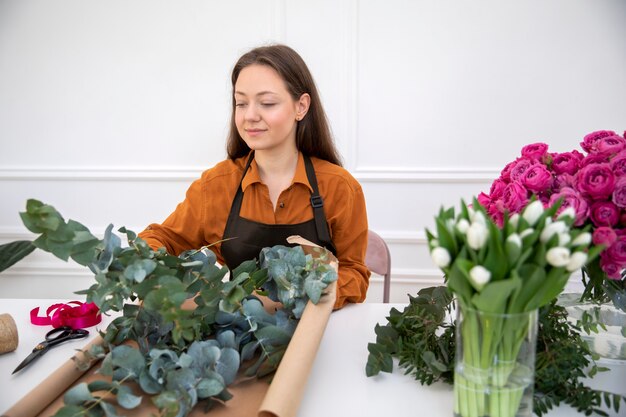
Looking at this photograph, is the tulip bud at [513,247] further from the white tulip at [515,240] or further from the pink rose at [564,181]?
the pink rose at [564,181]

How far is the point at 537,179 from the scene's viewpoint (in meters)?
0.95

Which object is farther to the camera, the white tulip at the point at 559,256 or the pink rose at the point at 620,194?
the pink rose at the point at 620,194

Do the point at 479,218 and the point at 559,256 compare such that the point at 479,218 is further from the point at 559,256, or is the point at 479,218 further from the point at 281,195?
the point at 281,195

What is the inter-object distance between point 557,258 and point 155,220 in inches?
105

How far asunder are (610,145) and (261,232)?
993 millimetres

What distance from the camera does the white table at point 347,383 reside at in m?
0.91

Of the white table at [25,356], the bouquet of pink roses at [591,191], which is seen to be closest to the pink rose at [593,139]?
the bouquet of pink roses at [591,191]

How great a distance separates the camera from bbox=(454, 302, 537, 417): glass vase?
2.44 ft

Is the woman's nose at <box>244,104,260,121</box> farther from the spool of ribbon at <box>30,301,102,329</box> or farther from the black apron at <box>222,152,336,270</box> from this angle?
the spool of ribbon at <box>30,301,102,329</box>

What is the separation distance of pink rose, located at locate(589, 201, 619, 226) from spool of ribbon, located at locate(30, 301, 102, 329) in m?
1.07

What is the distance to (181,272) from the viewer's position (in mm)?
1062

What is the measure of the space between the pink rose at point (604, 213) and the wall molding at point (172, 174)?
194 cm

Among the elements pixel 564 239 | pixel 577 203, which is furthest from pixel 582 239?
pixel 577 203

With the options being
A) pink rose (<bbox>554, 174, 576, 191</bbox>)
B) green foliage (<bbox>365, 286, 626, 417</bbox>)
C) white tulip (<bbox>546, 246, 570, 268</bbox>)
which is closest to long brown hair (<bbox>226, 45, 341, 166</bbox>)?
green foliage (<bbox>365, 286, 626, 417</bbox>)
